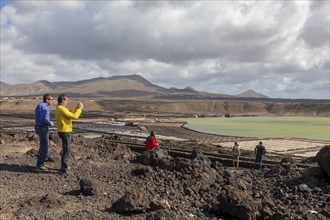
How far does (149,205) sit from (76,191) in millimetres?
1727

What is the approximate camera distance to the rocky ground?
676 centimetres

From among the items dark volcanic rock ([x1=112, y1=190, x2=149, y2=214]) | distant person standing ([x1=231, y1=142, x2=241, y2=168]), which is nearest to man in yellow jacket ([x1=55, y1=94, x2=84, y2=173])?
dark volcanic rock ([x1=112, y1=190, x2=149, y2=214])

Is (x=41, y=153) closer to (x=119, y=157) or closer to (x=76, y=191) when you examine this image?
(x=76, y=191)

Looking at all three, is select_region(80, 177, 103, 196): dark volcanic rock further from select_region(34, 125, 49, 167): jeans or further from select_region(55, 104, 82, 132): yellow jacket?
select_region(34, 125, 49, 167): jeans

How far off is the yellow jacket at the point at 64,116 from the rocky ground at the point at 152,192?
989 millimetres

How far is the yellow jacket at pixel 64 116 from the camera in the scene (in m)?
9.26

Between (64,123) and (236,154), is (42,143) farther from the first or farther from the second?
(236,154)

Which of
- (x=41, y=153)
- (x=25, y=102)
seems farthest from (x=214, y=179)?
(x=25, y=102)

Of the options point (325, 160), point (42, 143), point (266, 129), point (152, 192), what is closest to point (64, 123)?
point (42, 143)

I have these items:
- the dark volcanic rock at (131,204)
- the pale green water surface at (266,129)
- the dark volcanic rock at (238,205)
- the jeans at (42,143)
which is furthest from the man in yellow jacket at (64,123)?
the pale green water surface at (266,129)

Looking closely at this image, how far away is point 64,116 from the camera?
9.33m

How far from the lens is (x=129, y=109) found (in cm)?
12225

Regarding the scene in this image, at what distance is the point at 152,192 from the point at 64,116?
2558 mm

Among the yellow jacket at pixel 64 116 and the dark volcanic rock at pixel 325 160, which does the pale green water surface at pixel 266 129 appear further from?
the yellow jacket at pixel 64 116
